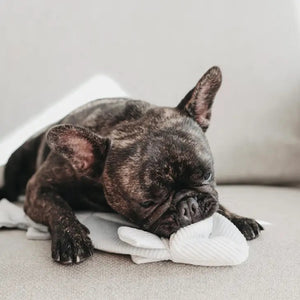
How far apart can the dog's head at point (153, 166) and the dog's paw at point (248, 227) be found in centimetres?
9

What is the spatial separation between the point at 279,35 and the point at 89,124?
0.74 metres

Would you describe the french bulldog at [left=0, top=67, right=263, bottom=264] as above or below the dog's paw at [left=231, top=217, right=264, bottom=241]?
above

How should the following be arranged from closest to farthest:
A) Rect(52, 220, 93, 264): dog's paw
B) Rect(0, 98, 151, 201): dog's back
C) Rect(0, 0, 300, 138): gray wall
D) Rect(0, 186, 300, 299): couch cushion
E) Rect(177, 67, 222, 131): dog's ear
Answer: Rect(0, 186, 300, 299): couch cushion
Rect(52, 220, 93, 264): dog's paw
Rect(177, 67, 222, 131): dog's ear
Rect(0, 98, 151, 201): dog's back
Rect(0, 0, 300, 138): gray wall

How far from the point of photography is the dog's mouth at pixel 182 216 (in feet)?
3.41

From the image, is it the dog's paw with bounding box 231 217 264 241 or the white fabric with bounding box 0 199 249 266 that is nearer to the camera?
the white fabric with bounding box 0 199 249 266

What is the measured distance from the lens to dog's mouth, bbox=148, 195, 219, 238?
1.04 metres

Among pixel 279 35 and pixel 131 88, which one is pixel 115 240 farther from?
pixel 279 35

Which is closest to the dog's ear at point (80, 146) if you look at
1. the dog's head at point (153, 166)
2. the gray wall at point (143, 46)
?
the dog's head at point (153, 166)

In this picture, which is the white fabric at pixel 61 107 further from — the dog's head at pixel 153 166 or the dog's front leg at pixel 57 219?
the dog's head at pixel 153 166

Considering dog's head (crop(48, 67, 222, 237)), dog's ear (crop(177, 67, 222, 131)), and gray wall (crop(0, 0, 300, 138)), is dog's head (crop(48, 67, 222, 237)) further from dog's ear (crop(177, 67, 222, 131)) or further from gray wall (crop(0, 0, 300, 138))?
gray wall (crop(0, 0, 300, 138))

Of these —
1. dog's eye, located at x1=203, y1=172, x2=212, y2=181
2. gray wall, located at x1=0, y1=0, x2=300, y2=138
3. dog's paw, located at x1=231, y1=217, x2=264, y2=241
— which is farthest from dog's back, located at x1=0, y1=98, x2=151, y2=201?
dog's paw, located at x1=231, y1=217, x2=264, y2=241

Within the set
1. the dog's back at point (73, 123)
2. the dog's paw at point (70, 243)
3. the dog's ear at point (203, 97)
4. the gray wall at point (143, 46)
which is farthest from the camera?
the gray wall at point (143, 46)

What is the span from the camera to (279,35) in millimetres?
1704

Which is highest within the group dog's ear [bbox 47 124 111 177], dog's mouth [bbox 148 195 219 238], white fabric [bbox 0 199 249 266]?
dog's ear [bbox 47 124 111 177]
